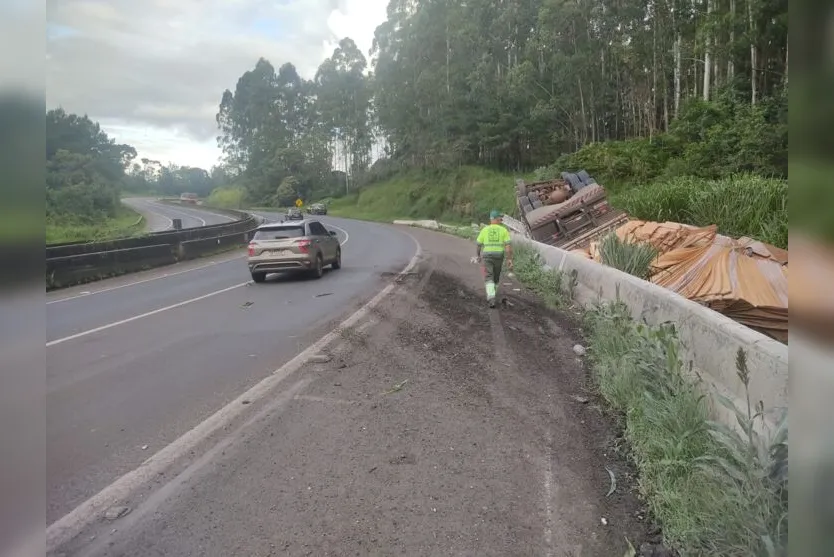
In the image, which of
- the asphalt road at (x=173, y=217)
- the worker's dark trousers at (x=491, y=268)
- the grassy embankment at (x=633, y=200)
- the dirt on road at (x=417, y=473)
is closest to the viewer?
the dirt on road at (x=417, y=473)

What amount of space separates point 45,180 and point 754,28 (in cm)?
2181

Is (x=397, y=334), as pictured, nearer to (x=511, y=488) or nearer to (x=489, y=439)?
(x=489, y=439)

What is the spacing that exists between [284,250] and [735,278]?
36.3 ft

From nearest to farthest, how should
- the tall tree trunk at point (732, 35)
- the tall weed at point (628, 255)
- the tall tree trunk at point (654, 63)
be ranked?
the tall weed at point (628, 255)
the tall tree trunk at point (732, 35)
the tall tree trunk at point (654, 63)

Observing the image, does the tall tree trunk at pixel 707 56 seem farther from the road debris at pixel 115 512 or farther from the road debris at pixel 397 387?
the road debris at pixel 115 512

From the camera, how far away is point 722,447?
3615 mm

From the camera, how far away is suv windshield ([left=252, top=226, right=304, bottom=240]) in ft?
51.5

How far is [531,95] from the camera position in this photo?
47000 mm

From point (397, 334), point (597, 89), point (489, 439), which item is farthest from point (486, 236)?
point (597, 89)

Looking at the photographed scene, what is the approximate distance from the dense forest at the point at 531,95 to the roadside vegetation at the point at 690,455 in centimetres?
1018

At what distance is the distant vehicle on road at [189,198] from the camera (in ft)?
317

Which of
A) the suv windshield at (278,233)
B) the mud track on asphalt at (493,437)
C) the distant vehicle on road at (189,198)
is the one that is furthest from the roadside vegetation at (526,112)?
the distant vehicle on road at (189,198)

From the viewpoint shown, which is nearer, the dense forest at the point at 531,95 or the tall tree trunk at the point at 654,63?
the dense forest at the point at 531,95

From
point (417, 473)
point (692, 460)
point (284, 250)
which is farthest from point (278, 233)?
point (692, 460)
